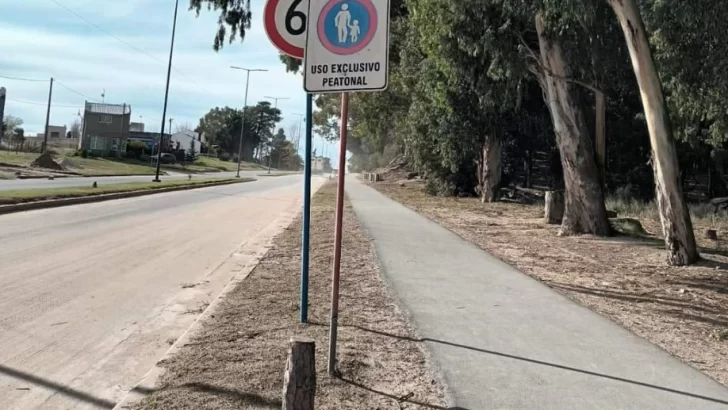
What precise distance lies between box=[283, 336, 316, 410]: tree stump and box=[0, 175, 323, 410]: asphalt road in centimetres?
162

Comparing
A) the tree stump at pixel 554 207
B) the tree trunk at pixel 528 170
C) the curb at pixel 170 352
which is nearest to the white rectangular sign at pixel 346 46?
the curb at pixel 170 352

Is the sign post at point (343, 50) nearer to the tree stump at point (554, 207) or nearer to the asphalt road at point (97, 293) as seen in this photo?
the asphalt road at point (97, 293)

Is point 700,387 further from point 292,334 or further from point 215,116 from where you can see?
point 215,116

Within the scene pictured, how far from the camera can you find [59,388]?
4.34 meters

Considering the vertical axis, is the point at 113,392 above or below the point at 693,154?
below

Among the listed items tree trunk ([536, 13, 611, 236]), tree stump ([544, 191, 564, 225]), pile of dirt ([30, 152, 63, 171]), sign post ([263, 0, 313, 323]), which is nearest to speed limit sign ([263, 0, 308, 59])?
sign post ([263, 0, 313, 323])

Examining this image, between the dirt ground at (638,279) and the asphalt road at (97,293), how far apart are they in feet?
15.0

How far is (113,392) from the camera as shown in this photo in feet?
14.2

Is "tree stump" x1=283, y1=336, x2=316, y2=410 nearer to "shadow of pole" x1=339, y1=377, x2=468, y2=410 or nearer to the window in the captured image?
"shadow of pole" x1=339, y1=377, x2=468, y2=410

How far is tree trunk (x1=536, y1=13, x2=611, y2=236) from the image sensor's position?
14039mm

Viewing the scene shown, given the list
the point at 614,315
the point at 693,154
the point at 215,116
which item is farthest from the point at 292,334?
the point at 215,116

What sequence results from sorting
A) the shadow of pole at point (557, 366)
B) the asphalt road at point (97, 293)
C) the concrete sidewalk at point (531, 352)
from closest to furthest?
the concrete sidewalk at point (531, 352), the shadow of pole at point (557, 366), the asphalt road at point (97, 293)

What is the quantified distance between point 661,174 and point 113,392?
371 inches

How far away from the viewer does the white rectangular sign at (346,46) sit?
163 inches
